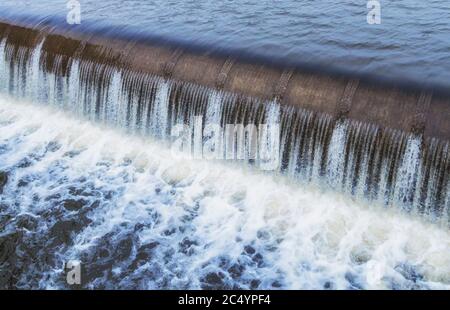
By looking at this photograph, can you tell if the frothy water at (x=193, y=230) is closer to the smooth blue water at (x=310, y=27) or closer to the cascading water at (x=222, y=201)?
the cascading water at (x=222, y=201)

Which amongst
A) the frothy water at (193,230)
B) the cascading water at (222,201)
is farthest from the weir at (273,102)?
the frothy water at (193,230)

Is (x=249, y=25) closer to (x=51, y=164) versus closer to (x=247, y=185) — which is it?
(x=247, y=185)

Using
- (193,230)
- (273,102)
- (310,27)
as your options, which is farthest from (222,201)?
(310,27)

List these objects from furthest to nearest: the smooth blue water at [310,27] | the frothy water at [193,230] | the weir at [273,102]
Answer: the smooth blue water at [310,27] → the weir at [273,102] → the frothy water at [193,230]

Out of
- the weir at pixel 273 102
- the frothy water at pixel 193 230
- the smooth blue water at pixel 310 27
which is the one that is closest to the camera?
the frothy water at pixel 193 230

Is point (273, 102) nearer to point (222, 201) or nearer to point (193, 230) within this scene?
point (222, 201)
